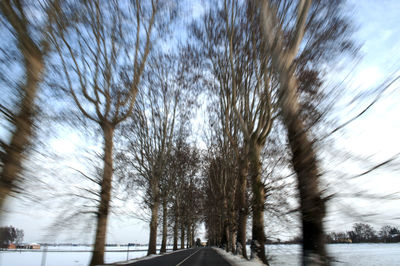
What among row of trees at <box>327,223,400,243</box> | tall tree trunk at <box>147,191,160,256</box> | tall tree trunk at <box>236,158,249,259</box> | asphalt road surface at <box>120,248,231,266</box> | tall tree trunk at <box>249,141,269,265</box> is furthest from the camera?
tall tree trunk at <box>147,191,160,256</box>

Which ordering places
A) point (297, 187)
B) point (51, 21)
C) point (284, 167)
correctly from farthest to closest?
1. point (51, 21)
2. point (284, 167)
3. point (297, 187)

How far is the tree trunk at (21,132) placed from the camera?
147 inches

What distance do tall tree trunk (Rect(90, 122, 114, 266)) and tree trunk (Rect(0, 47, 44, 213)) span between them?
399 centimetres

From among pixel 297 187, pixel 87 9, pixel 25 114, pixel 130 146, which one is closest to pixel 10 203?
pixel 25 114

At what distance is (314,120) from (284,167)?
1483 millimetres

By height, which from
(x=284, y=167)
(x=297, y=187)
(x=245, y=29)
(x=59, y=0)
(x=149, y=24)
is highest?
(x=149, y=24)

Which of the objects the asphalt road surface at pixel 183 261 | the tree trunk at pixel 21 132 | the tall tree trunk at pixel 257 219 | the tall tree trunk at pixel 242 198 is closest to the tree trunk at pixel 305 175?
the tree trunk at pixel 21 132

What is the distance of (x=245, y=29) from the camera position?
33.2 feet

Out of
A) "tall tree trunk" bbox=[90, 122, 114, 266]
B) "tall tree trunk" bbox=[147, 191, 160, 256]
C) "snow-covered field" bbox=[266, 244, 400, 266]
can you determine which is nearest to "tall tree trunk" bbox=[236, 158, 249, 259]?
"tall tree trunk" bbox=[90, 122, 114, 266]

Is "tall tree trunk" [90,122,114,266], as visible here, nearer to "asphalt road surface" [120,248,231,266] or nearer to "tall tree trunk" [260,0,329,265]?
"asphalt road surface" [120,248,231,266]

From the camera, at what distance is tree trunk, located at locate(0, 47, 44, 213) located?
12.2ft

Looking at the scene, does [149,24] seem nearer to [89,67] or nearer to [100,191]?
[89,67]

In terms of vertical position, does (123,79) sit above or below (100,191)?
above

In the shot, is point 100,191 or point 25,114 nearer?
point 25,114
